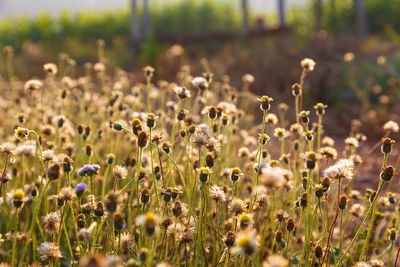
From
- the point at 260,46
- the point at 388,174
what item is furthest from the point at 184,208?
the point at 260,46

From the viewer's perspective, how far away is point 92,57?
12.1 meters

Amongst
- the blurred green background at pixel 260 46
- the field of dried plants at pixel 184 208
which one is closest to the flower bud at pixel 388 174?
the field of dried plants at pixel 184 208

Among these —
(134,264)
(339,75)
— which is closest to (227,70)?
(339,75)

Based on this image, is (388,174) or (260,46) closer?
(388,174)

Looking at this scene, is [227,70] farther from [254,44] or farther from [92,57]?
[92,57]

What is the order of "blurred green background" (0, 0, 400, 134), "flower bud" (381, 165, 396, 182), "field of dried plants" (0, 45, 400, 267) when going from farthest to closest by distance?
"blurred green background" (0, 0, 400, 134)
"flower bud" (381, 165, 396, 182)
"field of dried plants" (0, 45, 400, 267)

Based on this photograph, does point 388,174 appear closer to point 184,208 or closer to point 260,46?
point 184,208

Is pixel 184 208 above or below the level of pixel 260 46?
above

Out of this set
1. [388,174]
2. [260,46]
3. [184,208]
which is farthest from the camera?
[260,46]

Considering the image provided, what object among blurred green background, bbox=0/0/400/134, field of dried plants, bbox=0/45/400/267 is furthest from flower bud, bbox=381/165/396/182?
blurred green background, bbox=0/0/400/134

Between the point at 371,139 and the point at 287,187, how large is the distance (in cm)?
310

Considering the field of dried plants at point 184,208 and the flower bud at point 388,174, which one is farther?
the flower bud at point 388,174

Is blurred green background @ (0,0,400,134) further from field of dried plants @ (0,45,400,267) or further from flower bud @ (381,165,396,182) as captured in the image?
flower bud @ (381,165,396,182)

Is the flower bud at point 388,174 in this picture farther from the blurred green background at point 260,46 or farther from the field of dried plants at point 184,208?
the blurred green background at point 260,46
